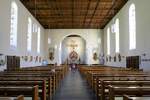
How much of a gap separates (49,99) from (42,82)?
181cm

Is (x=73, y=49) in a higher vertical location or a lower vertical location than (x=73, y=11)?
lower

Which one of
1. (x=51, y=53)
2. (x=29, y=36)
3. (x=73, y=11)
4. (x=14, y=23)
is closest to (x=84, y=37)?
(x=51, y=53)

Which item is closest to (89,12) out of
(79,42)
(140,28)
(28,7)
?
(28,7)

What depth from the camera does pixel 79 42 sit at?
38.6 m

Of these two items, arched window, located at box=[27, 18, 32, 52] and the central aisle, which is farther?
arched window, located at box=[27, 18, 32, 52]

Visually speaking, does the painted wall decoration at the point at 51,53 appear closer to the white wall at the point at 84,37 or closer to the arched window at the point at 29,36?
the white wall at the point at 84,37

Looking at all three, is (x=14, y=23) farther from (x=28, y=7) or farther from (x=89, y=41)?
(x=89, y=41)

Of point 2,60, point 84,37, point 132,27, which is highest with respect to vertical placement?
point 84,37

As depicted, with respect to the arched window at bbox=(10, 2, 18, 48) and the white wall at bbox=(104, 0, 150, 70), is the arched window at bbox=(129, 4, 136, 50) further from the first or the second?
the arched window at bbox=(10, 2, 18, 48)

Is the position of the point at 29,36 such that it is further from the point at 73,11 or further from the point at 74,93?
the point at 74,93

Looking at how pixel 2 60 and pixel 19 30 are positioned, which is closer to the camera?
pixel 2 60

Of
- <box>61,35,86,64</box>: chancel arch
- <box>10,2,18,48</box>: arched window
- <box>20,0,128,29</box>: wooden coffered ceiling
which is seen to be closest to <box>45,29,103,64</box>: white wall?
<box>20,0,128,29</box>: wooden coffered ceiling

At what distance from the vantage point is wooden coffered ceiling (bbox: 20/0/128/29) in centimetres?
1983

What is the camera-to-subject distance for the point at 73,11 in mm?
23016
